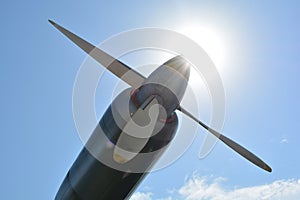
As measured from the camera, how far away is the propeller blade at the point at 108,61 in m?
9.12

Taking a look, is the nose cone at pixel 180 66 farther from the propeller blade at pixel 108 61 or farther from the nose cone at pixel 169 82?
the propeller blade at pixel 108 61

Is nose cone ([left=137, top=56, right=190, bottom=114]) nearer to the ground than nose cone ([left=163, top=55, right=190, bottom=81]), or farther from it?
nearer to the ground

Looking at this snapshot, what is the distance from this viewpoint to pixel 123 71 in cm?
959

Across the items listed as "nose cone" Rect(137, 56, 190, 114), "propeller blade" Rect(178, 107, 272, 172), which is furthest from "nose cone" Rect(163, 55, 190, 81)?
"propeller blade" Rect(178, 107, 272, 172)

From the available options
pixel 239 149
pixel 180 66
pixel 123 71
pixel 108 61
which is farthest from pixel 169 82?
pixel 239 149

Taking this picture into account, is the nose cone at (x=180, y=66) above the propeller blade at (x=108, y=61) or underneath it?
above

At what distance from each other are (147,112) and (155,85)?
0.67m

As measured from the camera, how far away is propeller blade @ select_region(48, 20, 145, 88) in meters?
9.12

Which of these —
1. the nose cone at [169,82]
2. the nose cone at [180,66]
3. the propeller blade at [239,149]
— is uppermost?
the propeller blade at [239,149]

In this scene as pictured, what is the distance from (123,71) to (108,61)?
1.80ft

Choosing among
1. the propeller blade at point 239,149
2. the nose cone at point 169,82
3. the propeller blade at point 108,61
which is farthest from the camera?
the propeller blade at point 239,149

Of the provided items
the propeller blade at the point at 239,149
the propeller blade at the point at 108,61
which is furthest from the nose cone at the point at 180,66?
the propeller blade at the point at 239,149

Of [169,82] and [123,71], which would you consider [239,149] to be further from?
[123,71]

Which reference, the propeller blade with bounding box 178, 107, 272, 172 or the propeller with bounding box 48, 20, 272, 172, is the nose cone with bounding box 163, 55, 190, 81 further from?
the propeller blade with bounding box 178, 107, 272, 172
